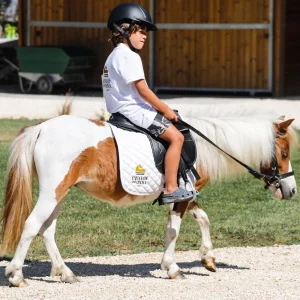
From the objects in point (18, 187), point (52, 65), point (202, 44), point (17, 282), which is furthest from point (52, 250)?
point (52, 65)

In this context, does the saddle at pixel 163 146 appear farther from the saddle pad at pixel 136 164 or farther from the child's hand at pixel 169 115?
the child's hand at pixel 169 115

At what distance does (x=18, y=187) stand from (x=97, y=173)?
1.87ft

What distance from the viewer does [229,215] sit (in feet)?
34.4

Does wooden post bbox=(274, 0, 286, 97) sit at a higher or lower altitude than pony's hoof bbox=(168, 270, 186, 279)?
higher

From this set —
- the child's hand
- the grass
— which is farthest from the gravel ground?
the child's hand

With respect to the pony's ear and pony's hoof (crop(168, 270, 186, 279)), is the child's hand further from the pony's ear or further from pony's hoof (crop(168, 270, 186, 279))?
pony's hoof (crop(168, 270, 186, 279))

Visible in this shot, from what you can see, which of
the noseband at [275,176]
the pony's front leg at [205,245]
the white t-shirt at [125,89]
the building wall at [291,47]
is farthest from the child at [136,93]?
the building wall at [291,47]

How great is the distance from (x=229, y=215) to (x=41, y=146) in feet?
12.8

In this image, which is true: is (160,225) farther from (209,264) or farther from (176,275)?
(176,275)

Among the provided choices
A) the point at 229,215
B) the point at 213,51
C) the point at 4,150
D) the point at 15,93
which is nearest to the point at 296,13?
the point at 213,51

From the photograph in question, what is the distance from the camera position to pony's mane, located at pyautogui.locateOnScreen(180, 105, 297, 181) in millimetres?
7613

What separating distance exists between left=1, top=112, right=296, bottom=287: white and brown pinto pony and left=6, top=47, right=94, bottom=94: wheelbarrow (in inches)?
600

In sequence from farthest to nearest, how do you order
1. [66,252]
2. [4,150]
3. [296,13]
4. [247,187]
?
[296,13]
[4,150]
[247,187]
[66,252]

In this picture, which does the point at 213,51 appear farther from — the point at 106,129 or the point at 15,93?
the point at 106,129
